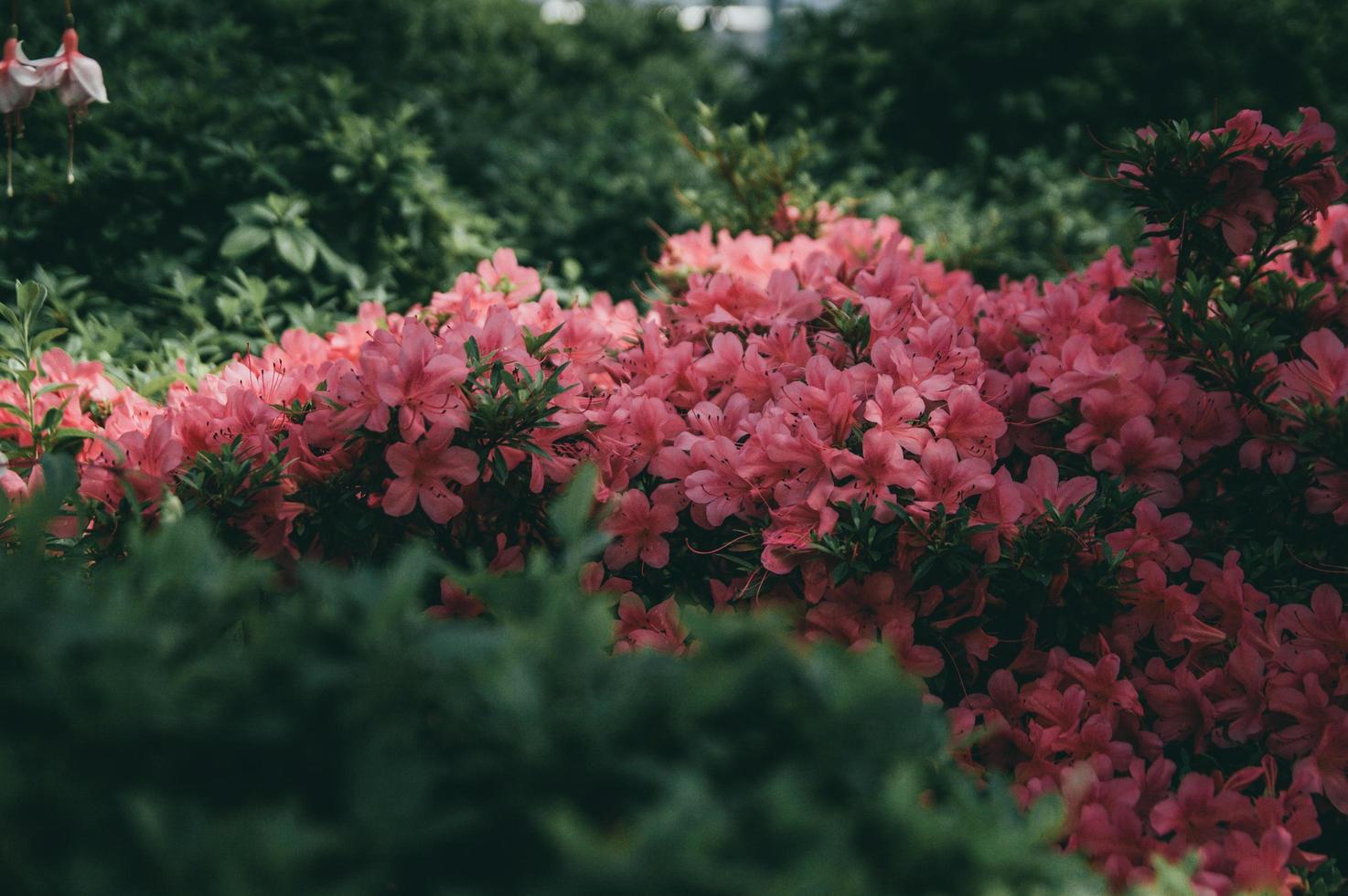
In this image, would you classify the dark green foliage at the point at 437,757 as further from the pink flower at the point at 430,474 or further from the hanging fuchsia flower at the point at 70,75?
the hanging fuchsia flower at the point at 70,75

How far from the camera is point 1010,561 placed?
5.47 ft

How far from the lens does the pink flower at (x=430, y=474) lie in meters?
1.61

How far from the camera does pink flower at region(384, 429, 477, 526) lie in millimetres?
1613

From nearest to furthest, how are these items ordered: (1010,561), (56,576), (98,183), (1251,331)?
(56,576), (1010,561), (1251,331), (98,183)

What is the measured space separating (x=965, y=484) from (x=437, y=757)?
0.99 m

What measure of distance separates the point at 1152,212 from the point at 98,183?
2.82 meters

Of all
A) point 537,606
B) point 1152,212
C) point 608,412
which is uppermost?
point 1152,212

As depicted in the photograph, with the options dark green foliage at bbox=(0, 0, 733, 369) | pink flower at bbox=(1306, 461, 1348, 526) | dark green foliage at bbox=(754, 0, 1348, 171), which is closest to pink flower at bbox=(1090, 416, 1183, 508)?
pink flower at bbox=(1306, 461, 1348, 526)

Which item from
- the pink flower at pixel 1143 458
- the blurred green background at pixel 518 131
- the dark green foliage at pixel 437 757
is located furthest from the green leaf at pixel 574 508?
the blurred green background at pixel 518 131

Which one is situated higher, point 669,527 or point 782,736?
point 782,736

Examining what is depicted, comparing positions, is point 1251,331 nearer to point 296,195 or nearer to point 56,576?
point 56,576

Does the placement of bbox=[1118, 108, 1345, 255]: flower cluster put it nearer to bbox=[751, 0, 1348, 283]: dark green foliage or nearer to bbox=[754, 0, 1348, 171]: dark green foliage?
bbox=[751, 0, 1348, 283]: dark green foliage

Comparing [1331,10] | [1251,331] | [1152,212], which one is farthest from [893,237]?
[1331,10]

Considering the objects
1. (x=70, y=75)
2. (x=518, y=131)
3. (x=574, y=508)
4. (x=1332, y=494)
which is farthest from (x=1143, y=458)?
(x=518, y=131)
